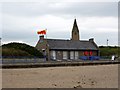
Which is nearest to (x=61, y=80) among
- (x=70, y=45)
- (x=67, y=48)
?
(x=67, y=48)

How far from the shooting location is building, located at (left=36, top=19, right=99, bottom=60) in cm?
5203

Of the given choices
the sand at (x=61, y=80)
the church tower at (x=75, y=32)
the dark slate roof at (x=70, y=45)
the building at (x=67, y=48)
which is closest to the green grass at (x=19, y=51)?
the building at (x=67, y=48)

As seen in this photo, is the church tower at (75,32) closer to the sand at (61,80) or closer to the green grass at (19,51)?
the green grass at (19,51)

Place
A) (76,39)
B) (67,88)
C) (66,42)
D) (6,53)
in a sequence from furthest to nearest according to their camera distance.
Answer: (76,39)
(66,42)
(6,53)
(67,88)

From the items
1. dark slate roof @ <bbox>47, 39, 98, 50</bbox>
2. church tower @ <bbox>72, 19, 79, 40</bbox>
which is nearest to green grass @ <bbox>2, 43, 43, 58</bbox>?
dark slate roof @ <bbox>47, 39, 98, 50</bbox>

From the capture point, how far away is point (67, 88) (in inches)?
463

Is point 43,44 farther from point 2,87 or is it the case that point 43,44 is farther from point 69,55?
point 2,87

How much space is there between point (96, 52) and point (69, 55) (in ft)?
24.0

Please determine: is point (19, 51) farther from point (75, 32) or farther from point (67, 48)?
point (75, 32)

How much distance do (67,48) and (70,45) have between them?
180 centimetres

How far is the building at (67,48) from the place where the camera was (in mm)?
52031

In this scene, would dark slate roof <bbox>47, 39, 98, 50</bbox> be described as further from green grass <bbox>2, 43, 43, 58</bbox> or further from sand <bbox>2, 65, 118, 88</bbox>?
sand <bbox>2, 65, 118, 88</bbox>

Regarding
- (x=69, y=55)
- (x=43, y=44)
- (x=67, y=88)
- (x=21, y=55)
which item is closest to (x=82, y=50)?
(x=69, y=55)

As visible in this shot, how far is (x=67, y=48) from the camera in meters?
53.8
